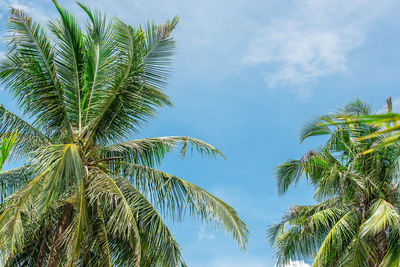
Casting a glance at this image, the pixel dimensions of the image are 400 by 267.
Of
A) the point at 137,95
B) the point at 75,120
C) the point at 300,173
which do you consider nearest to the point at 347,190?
the point at 300,173

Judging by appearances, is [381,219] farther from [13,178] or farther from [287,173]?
[13,178]

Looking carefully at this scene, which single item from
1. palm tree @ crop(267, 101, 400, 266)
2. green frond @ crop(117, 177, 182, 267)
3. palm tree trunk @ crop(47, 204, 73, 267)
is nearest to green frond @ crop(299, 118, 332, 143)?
Result: palm tree @ crop(267, 101, 400, 266)

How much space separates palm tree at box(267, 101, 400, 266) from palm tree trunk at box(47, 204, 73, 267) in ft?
20.0

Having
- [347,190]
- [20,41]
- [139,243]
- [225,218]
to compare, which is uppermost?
[20,41]

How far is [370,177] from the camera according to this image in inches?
457

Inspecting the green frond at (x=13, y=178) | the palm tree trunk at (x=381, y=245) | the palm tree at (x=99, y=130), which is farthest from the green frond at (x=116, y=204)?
the palm tree trunk at (x=381, y=245)

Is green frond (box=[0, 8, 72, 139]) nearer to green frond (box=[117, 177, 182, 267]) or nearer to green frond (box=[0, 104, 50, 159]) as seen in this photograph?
green frond (box=[0, 104, 50, 159])

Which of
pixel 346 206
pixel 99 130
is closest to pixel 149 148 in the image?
pixel 99 130

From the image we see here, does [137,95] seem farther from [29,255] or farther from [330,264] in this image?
[330,264]

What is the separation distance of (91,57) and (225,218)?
4488mm

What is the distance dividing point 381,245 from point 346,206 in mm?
1559

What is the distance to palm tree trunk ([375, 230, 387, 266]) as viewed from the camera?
10781 mm

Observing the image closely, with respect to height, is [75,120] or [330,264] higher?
[75,120]

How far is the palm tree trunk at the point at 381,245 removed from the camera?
10.8m
